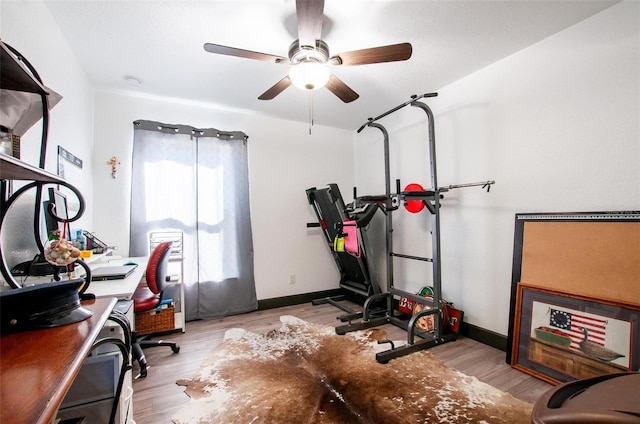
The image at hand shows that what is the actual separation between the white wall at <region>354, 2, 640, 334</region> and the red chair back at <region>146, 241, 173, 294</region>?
2.57m

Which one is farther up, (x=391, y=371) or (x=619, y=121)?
(x=619, y=121)

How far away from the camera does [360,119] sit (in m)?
3.81

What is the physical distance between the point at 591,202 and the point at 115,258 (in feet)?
12.7

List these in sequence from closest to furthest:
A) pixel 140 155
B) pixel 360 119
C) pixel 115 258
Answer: pixel 115 258 < pixel 140 155 < pixel 360 119

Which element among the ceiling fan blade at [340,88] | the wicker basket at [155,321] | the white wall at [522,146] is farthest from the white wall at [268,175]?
the ceiling fan blade at [340,88]

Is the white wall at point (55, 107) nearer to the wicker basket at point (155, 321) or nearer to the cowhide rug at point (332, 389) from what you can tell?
the wicker basket at point (155, 321)

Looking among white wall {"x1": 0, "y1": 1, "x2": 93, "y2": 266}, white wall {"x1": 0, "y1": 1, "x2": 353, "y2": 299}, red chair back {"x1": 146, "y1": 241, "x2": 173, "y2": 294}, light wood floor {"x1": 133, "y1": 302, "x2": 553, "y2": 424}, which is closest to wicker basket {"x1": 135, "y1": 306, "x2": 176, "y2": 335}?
light wood floor {"x1": 133, "y1": 302, "x2": 553, "y2": 424}

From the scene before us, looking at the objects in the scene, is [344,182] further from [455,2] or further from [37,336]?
[37,336]

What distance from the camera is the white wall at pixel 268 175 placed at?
112 inches

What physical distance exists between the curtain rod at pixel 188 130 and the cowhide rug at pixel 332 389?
7.57ft

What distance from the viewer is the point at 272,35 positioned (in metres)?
2.02

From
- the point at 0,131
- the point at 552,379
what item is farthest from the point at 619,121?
the point at 0,131

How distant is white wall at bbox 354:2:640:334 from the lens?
5.86ft

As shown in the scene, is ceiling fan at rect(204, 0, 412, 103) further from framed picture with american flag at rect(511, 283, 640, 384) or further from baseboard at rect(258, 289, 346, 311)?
baseboard at rect(258, 289, 346, 311)
